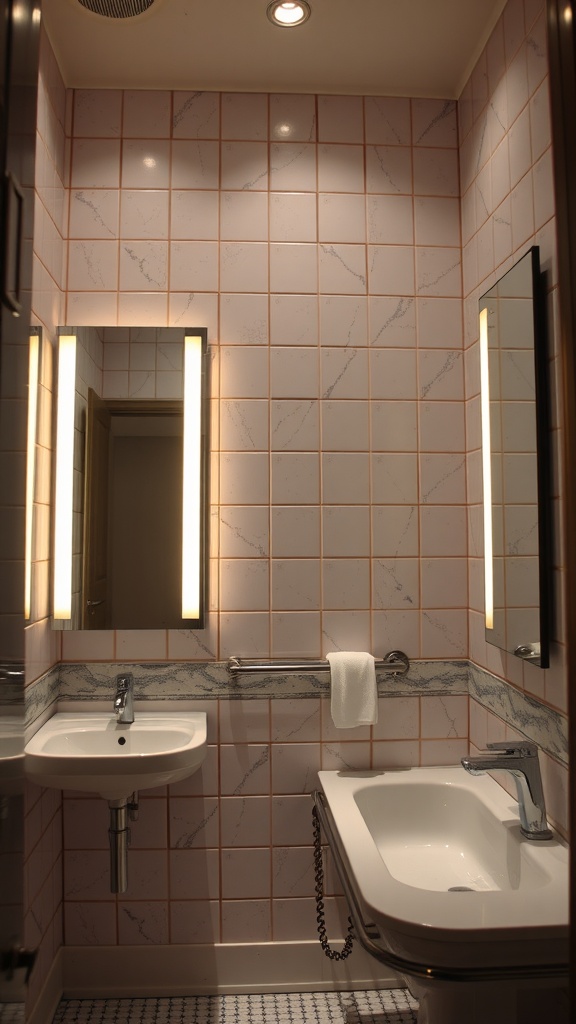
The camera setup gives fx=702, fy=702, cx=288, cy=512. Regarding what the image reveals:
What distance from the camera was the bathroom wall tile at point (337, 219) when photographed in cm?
220

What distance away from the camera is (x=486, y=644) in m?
2.02

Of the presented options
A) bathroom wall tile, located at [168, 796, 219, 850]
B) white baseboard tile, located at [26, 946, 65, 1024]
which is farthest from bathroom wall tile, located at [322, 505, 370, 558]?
white baseboard tile, located at [26, 946, 65, 1024]

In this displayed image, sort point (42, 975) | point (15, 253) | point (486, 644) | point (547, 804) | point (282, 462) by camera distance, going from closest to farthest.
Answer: point (15, 253), point (547, 804), point (42, 975), point (486, 644), point (282, 462)

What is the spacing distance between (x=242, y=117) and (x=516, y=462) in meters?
1.39

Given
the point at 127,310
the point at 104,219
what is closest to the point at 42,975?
the point at 127,310

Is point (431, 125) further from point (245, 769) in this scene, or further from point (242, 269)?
point (245, 769)

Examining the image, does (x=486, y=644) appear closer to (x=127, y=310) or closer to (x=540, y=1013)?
(x=540, y=1013)

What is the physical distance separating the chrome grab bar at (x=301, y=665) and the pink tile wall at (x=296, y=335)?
0.04m

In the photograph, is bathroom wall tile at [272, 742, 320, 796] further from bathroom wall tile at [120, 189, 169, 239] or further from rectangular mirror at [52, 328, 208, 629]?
bathroom wall tile at [120, 189, 169, 239]

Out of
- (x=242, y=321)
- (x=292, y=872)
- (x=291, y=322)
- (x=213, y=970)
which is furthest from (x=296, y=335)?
(x=213, y=970)

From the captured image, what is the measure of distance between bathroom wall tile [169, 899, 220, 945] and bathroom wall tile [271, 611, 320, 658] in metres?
0.77

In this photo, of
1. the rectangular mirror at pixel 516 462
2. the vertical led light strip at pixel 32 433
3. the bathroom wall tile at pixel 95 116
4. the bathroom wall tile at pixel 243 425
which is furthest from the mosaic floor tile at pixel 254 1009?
the bathroom wall tile at pixel 95 116

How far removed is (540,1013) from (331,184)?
2217mm

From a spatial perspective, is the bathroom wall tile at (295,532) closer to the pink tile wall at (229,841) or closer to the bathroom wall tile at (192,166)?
the pink tile wall at (229,841)
